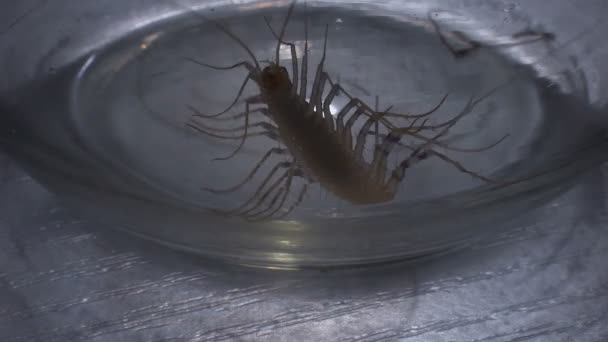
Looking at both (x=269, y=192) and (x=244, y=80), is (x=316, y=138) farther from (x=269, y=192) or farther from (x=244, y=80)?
(x=244, y=80)

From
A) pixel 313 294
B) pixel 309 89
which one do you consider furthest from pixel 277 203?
pixel 309 89

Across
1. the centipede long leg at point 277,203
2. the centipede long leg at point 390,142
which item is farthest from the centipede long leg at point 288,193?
→ the centipede long leg at point 390,142

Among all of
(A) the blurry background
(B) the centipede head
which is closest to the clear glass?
(A) the blurry background

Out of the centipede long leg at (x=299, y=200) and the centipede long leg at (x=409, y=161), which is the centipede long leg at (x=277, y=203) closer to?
the centipede long leg at (x=299, y=200)

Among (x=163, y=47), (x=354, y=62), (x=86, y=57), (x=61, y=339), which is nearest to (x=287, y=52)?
(x=354, y=62)

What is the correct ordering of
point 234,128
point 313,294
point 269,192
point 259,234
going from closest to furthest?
point 259,234 < point 313,294 < point 269,192 < point 234,128

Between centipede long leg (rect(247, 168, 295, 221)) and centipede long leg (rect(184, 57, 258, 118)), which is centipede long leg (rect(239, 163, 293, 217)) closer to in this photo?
centipede long leg (rect(247, 168, 295, 221))
